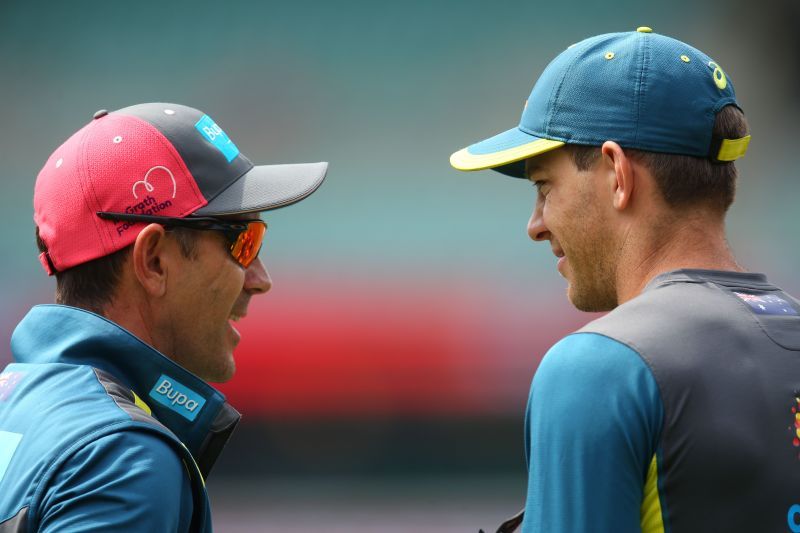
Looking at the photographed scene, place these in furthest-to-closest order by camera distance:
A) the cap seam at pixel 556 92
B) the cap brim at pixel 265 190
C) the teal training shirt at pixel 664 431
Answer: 1. the cap brim at pixel 265 190
2. the cap seam at pixel 556 92
3. the teal training shirt at pixel 664 431

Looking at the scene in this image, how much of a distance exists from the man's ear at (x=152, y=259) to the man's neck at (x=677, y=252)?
770 millimetres

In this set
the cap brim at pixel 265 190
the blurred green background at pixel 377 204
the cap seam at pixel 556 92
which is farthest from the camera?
the blurred green background at pixel 377 204

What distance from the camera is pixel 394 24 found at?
4488 millimetres

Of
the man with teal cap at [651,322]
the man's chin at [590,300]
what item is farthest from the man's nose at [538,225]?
the man's chin at [590,300]

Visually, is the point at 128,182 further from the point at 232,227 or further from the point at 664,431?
the point at 664,431

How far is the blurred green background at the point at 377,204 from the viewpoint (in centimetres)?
429

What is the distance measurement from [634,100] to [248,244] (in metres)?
0.75

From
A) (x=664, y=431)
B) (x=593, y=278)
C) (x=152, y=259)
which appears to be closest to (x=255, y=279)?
(x=152, y=259)

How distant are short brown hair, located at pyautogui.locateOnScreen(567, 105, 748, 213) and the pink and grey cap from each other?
68 centimetres

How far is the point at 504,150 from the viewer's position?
1.61 m

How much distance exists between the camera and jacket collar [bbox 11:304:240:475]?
4.87 feet

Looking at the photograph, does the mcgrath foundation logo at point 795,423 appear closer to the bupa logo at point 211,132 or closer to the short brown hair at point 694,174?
the short brown hair at point 694,174

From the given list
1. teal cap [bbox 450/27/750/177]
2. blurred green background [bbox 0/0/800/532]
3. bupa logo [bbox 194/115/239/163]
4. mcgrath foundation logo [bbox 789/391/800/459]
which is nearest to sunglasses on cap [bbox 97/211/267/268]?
bupa logo [bbox 194/115/239/163]

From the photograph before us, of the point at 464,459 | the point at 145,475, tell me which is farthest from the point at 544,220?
the point at 464,459
